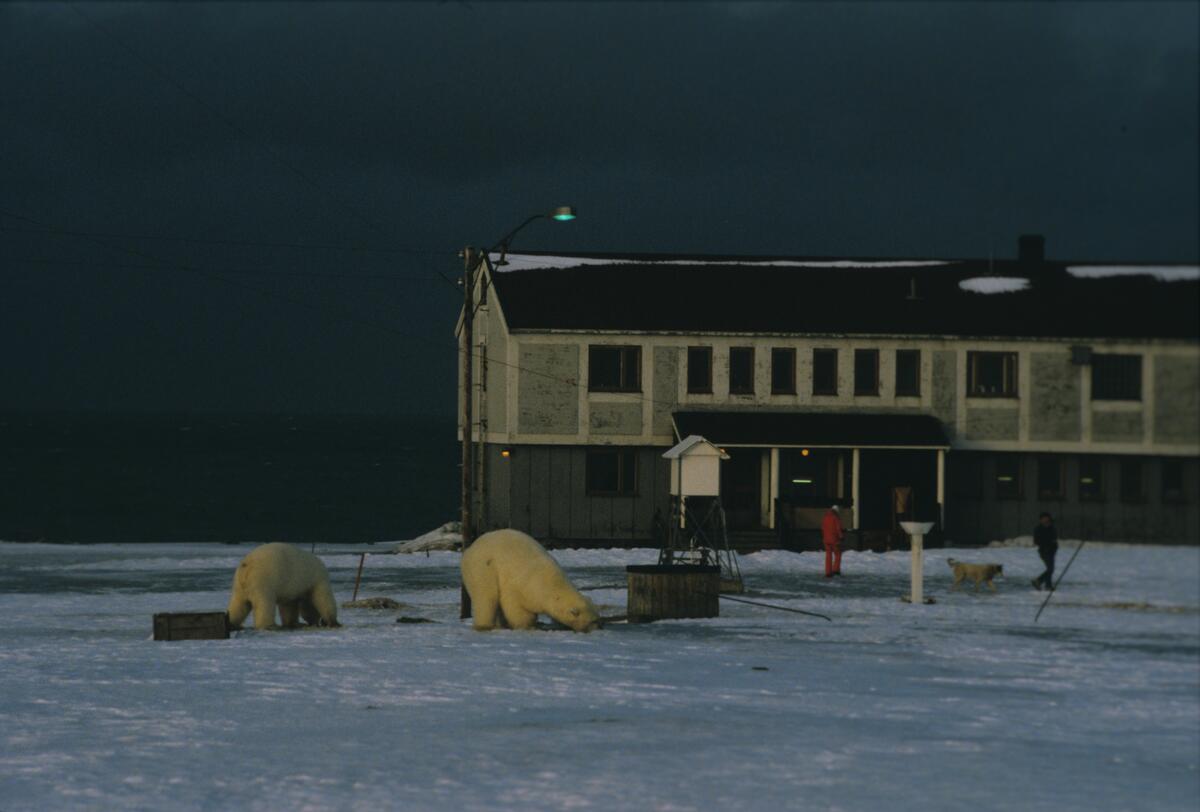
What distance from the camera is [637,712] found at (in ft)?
45.4

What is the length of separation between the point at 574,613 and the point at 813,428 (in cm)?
2282

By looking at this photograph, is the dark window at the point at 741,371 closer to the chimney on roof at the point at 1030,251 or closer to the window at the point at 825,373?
the window at the point at 825,373

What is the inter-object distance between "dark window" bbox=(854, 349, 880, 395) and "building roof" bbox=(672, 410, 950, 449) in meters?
1.03

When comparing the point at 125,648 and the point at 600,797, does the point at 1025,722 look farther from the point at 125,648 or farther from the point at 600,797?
the point at 125,648

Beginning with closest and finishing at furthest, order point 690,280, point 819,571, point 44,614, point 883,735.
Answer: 1. point 883,735
2. point 44,614
3. point 819,571
4. point 690,280

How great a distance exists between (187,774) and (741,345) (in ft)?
110

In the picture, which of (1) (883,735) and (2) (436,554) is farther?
(2) (436,554)

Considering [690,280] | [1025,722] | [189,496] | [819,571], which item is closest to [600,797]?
[1025,722]

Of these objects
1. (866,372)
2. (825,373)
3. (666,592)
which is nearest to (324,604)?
(666,592)

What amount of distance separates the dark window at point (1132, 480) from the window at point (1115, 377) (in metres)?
0.79

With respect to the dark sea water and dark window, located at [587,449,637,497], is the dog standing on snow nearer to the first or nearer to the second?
dark window, located at [587,449,637,497]

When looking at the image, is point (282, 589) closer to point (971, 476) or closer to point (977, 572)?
point (977, 572)

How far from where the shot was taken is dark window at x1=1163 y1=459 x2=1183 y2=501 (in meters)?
5.04

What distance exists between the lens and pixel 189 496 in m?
129
